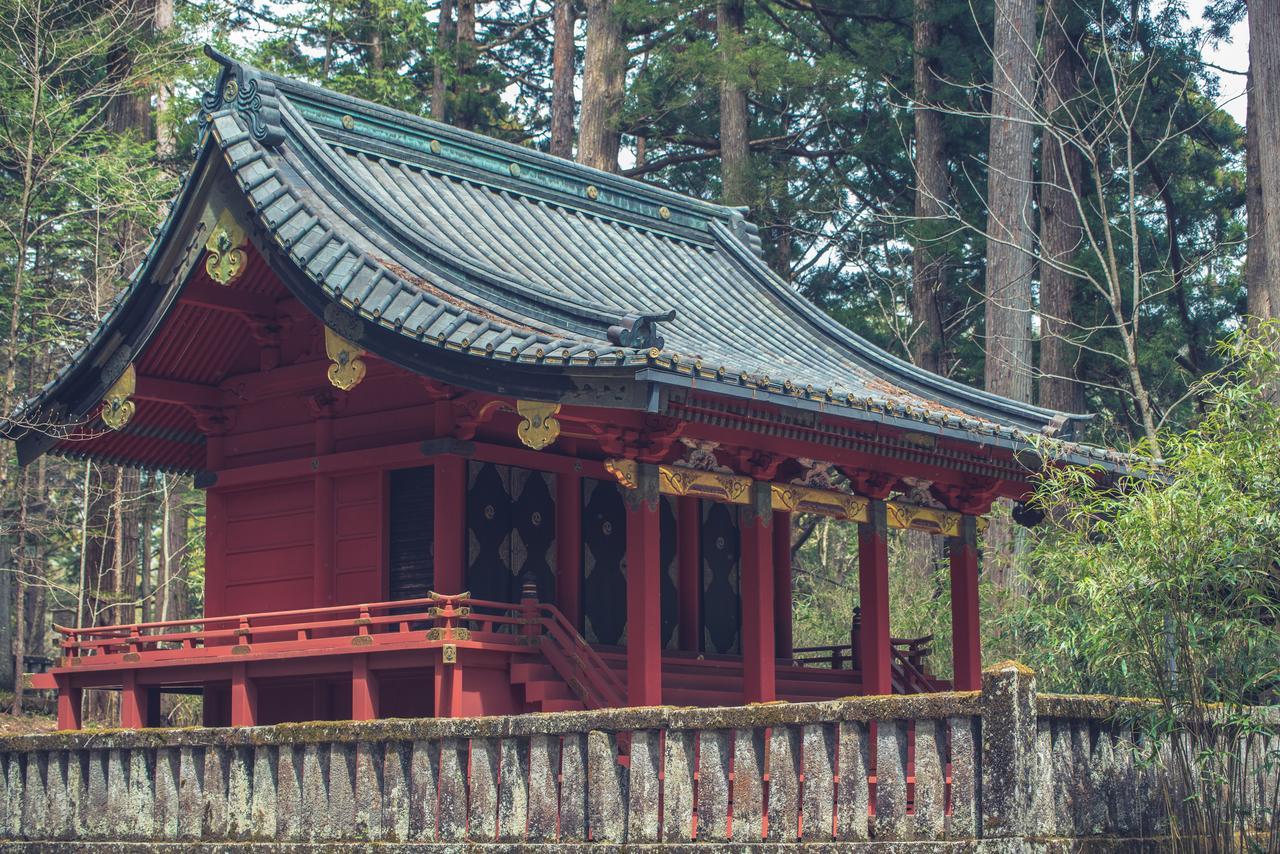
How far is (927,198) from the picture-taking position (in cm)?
2880

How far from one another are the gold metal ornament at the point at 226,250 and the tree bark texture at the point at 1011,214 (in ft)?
42.8

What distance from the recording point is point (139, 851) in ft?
40.2

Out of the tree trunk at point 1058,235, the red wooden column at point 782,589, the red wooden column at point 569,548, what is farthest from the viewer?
the tree trunk at point 1058,235

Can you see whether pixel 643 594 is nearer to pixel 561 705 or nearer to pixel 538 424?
pixel 561 705

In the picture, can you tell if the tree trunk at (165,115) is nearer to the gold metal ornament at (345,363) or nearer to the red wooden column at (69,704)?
the red wooden column at (69,704)

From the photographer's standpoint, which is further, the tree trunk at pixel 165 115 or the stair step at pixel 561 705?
the tree trunk at pixel 165 115

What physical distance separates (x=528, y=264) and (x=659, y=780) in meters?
7.31

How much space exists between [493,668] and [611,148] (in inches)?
699

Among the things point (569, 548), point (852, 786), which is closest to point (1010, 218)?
point (569, 548)

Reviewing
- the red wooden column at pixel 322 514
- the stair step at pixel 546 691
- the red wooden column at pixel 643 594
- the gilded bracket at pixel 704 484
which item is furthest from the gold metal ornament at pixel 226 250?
the stair step at pixel 546 691

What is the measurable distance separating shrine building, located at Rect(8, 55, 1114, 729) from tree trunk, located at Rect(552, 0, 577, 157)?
13314 millimetres

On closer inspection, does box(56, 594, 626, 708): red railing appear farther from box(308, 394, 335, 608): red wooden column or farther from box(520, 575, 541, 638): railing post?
box(308, 394, 335, 608): red wooden column

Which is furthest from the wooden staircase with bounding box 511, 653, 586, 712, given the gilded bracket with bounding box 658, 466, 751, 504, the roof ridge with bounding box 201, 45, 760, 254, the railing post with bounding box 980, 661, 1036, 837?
the roof ridge with bounding box 201, 45, 760, 254

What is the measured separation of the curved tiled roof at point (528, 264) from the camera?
42.7ft
